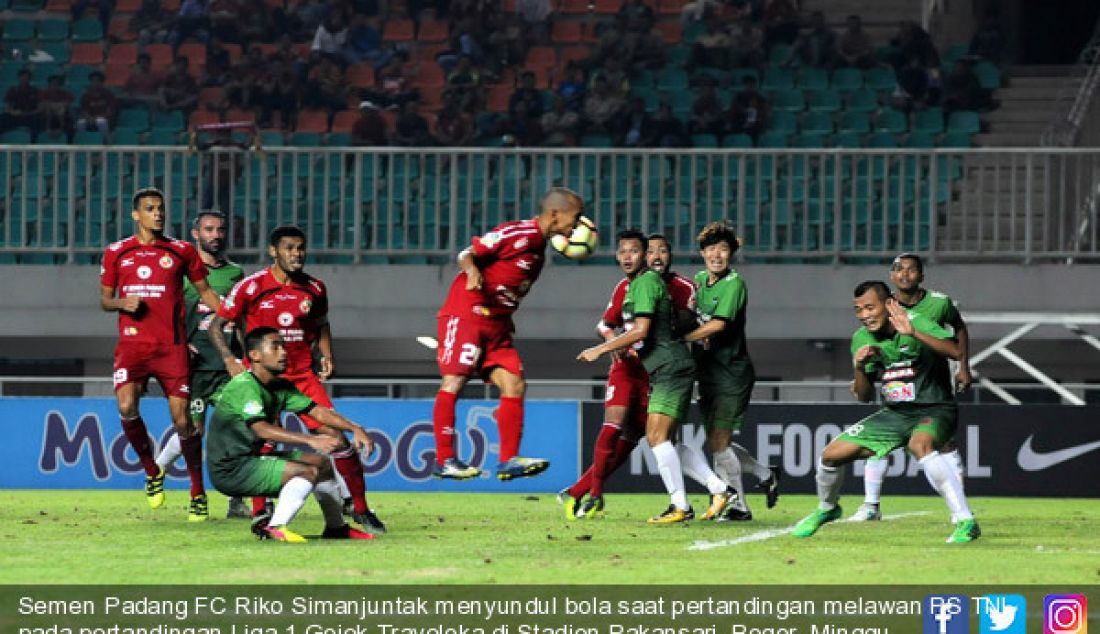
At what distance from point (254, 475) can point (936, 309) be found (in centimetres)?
460

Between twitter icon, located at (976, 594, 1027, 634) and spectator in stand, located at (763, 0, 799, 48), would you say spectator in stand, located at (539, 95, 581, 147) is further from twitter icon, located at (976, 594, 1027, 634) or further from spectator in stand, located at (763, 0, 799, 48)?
twitter icon, located at (976, 594, 1027, 634)

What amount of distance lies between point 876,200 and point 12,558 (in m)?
12.8

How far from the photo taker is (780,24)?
26.5 m

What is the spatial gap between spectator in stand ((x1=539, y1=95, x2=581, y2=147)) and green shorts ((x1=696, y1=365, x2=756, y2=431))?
34.2ft

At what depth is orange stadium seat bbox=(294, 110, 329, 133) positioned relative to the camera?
25484mm

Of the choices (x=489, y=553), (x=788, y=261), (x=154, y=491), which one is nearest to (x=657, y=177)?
(x=788, y=261)

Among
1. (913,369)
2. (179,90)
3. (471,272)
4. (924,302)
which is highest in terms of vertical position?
(179,90)

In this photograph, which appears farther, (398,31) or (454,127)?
(398,31)

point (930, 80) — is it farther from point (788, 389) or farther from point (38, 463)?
point (38, 463)

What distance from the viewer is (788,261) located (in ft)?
73.0

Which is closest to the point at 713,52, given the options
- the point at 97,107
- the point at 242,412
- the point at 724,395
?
the point at 97,107

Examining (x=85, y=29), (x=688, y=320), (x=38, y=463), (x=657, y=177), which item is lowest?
(x=38, y=463)

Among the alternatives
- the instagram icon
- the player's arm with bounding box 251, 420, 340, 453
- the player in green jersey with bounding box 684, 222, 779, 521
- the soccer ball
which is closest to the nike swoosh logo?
the player in green jersey with bounding box 684, 222, 779, 521

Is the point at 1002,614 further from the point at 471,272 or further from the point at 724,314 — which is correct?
the point at 724,314
